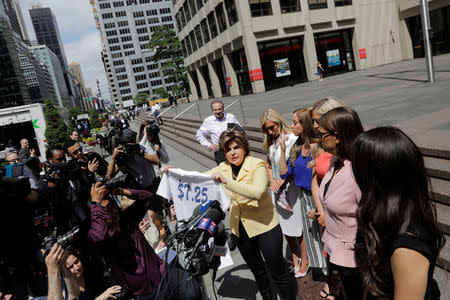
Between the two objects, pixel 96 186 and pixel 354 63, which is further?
pixel 354 63

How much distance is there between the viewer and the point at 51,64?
187 metres

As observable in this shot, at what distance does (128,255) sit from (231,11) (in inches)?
1105

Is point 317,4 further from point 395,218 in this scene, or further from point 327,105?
point 395,218

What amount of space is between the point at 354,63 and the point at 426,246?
32996 millimetres

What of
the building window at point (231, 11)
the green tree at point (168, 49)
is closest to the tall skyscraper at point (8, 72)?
the green tree at point (168, 49)

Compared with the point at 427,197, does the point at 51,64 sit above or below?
above

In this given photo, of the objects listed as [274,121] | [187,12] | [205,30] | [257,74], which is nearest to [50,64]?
[187,12]

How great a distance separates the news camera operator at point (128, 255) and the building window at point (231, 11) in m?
26.6

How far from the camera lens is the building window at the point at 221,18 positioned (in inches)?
1136

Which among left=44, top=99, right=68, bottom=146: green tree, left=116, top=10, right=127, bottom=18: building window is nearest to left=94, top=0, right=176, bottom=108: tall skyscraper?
left=116, top=10, right=127, bottom=18: building window

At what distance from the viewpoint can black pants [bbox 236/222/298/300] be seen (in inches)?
120

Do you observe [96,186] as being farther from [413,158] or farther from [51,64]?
[51,64]

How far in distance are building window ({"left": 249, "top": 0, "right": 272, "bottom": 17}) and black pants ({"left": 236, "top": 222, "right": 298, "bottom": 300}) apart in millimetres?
26091

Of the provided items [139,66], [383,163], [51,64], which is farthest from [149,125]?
[51,64]
